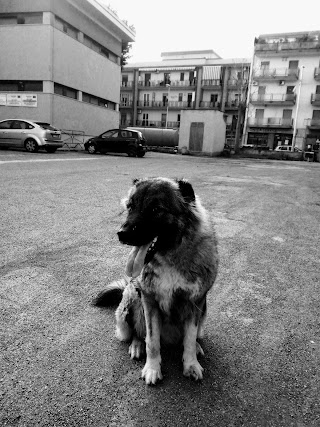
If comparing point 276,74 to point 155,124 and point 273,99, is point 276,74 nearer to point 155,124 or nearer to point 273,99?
point 273,99

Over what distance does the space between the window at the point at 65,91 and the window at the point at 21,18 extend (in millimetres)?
4386

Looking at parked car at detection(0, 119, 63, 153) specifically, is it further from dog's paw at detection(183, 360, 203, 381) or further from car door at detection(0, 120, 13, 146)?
dog's paw at detection(183, 360, 203, 381)

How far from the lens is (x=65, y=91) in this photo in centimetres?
2661

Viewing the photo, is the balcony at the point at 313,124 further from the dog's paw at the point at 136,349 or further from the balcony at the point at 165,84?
the dog's paw at the point at 136,349

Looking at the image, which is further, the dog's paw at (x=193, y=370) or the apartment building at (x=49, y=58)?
the apartment building at (x=49, y=58)

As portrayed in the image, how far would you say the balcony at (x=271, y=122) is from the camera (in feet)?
166

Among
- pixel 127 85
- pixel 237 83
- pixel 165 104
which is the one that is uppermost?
Answer: pixel 237 83

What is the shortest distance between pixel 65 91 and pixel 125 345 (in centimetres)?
2740

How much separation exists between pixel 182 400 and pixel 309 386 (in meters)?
0.78

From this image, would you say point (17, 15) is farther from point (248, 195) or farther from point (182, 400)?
point (182, 400)

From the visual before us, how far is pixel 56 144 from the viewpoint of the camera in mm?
20000

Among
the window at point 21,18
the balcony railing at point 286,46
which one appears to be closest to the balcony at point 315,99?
the balcony railing at point 286,46

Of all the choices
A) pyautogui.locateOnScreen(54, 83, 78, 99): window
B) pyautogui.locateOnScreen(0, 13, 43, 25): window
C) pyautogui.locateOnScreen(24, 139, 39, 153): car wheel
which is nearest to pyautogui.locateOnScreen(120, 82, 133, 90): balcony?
pyautogui.locateOnScreen(54, 83, 78, 99): window

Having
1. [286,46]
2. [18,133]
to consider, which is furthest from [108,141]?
[286,46]
